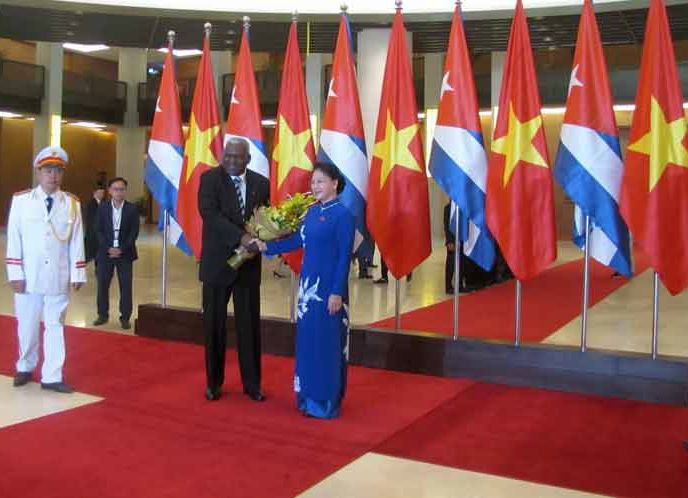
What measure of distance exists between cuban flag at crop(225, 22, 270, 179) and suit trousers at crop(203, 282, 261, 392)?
5.20ft

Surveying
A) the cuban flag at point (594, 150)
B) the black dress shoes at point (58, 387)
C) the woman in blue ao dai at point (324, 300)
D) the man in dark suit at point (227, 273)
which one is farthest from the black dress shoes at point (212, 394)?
the cuban flag at point (594, 150)

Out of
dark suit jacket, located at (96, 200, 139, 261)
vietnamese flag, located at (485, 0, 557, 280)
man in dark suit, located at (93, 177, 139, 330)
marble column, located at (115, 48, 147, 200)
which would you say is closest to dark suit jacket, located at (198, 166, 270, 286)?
vietnamese flag, located at (485, 0, 557, 280)

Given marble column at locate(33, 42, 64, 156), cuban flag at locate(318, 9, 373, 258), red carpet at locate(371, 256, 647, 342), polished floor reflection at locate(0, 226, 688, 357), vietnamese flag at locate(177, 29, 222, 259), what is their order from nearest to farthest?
cuban flag at locate(318, 9, 373, 258)
vietnamese flag at locate(177, 29, 222, 259)
polished floor reflection at locate(0, 226, 688, 357)
red carpet at locate(371, 256, 647, 342)
marble column at locate(33, 42, 64, 156)

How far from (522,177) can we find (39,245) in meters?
3.19

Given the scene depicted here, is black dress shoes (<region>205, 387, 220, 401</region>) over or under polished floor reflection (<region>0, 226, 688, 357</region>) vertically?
under

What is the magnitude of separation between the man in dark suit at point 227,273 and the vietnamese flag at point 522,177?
171 centimetres

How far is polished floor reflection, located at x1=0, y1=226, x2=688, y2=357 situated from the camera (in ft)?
21.7

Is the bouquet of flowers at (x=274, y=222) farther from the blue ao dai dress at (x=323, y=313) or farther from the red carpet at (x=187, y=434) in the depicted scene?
the red carpet at (x=187, y=434)

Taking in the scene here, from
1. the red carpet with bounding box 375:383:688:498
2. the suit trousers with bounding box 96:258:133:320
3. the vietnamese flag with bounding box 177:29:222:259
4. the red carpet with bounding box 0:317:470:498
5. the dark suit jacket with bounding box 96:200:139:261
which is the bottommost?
the red carpet with bounding box 0:317:470:498

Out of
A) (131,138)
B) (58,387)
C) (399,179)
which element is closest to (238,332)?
(58,387)

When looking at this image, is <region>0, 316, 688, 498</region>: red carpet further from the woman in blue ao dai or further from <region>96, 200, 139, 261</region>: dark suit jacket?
<region>96, 200, 139, 261</region>: dark suit jacket

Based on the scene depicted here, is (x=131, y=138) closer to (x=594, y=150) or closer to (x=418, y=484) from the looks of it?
(x=594, y=150)

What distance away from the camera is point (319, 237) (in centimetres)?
418

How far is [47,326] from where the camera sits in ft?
15.1
